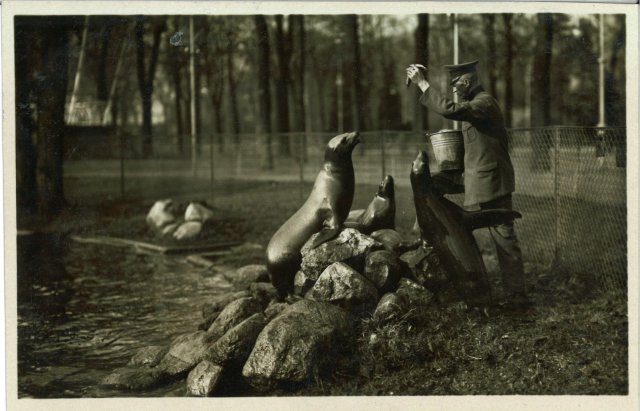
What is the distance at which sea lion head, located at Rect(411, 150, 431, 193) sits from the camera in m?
6.08

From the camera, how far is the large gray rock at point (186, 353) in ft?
18.8

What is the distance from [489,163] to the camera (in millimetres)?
6484

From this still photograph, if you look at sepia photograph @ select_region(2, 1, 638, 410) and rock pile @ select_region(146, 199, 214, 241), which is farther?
rock pile @ select_region(146, 199, 214, 241)

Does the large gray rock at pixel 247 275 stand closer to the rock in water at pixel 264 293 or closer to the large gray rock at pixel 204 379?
the rock in water at pixel 264 293

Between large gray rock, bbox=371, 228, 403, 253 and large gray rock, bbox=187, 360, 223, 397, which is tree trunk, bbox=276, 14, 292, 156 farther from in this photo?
large gray rock, bbox=187, 360, 223, 397

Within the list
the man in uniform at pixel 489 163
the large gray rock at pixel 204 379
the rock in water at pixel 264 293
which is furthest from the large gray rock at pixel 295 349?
the man in uniform at pixel 489 163

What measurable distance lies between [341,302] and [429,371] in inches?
38.9

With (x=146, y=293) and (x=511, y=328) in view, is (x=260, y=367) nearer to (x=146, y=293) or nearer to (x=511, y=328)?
(x=511, y=328)

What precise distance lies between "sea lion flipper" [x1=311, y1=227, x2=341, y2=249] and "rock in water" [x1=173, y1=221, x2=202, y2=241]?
6.41 metres

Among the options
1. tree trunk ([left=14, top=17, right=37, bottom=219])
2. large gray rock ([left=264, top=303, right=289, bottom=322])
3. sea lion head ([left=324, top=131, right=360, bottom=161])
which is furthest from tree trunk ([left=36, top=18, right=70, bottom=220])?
large gray rock ([left=264, top=303, right=289, bottom=322])

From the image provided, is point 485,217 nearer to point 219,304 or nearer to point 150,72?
point 219,304

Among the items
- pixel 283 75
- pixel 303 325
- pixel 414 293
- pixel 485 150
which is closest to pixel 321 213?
pixel 414 293

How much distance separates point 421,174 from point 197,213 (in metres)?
7.84

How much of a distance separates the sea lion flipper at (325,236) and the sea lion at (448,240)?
812 mm
